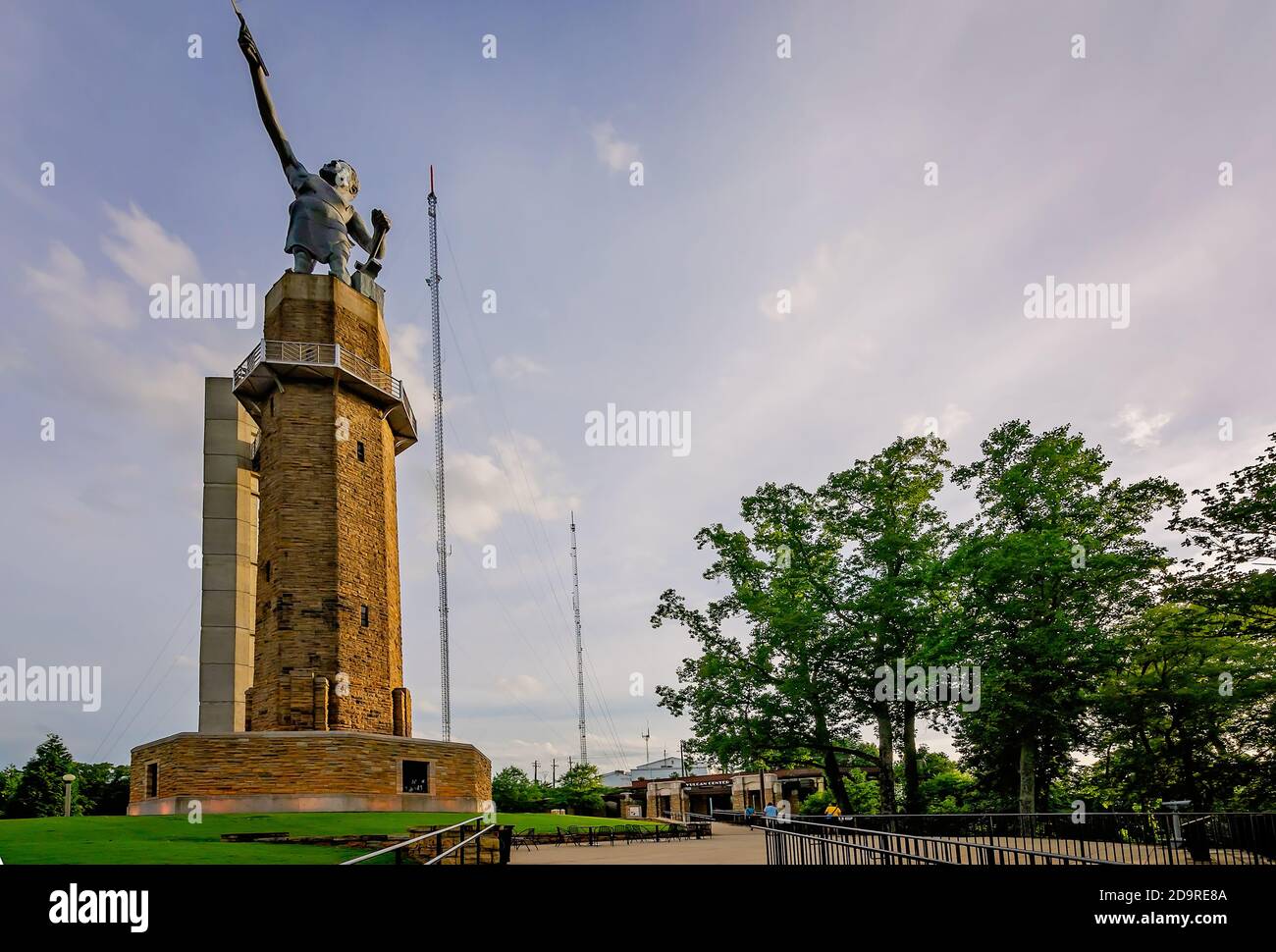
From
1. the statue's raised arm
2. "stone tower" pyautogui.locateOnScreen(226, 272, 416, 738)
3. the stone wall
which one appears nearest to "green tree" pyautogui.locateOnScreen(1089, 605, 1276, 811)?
the stone wall

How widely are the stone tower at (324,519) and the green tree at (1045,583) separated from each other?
19582mm

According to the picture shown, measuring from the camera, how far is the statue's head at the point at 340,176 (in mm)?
35375

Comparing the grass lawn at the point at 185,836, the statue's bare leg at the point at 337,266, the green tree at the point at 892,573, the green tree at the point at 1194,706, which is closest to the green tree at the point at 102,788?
the grass lawn at the point at 185,836

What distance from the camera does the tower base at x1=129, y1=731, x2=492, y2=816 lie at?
25.5 meters

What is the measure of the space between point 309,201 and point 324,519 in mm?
13543

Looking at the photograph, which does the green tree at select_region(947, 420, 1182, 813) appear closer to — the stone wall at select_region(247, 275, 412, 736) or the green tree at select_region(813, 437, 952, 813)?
the green tree at select_region(813, 437, 952, 813)

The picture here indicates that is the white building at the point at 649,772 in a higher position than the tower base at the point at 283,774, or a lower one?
lower

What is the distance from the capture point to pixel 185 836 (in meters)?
19.1

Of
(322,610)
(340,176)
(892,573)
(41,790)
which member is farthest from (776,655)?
(41,790)

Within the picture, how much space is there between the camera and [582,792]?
55875 mm

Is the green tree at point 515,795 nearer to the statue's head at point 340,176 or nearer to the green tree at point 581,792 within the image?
the green tree at point 581,792

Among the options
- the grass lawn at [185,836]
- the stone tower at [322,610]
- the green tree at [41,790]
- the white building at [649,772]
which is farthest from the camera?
the white building at [649,772]
